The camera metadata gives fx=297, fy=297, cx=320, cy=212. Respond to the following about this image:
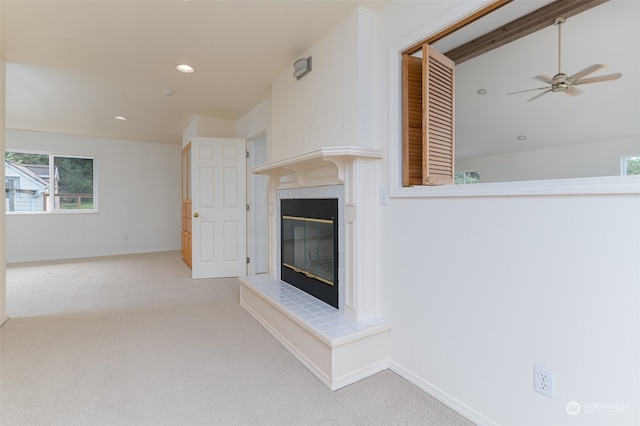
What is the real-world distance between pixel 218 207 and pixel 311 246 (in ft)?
7.58

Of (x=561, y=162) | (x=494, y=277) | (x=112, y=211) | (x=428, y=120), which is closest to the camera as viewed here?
(x=494, y=277)

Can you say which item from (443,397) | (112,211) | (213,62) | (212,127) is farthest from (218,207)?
(443,397)

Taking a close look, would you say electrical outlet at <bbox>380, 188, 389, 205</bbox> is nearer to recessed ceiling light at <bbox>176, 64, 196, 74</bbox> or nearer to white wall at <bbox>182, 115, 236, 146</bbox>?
recessed ceiling light at <bbox>176, 64, 196, 74</bbox>

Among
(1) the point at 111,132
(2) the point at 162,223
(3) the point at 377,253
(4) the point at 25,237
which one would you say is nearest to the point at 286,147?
(3) the point at 377,253

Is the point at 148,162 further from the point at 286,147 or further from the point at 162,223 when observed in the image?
the point at 286,147

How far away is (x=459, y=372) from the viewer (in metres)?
1.62

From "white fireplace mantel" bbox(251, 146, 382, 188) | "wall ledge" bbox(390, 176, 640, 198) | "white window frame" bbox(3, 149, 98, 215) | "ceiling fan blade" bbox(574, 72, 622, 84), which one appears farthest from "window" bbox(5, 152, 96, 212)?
"ceiling fan blade" bbox(574, 72, 622, 84)

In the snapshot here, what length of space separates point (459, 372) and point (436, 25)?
196cm

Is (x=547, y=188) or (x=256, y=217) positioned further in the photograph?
(x=256, y=217)

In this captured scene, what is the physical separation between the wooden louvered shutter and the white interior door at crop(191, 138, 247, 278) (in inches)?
120

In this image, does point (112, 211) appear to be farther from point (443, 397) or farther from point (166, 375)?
point (443, 397)

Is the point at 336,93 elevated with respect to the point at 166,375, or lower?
elevated

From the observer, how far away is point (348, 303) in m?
2.10

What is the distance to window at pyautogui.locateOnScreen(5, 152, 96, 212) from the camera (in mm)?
5477
